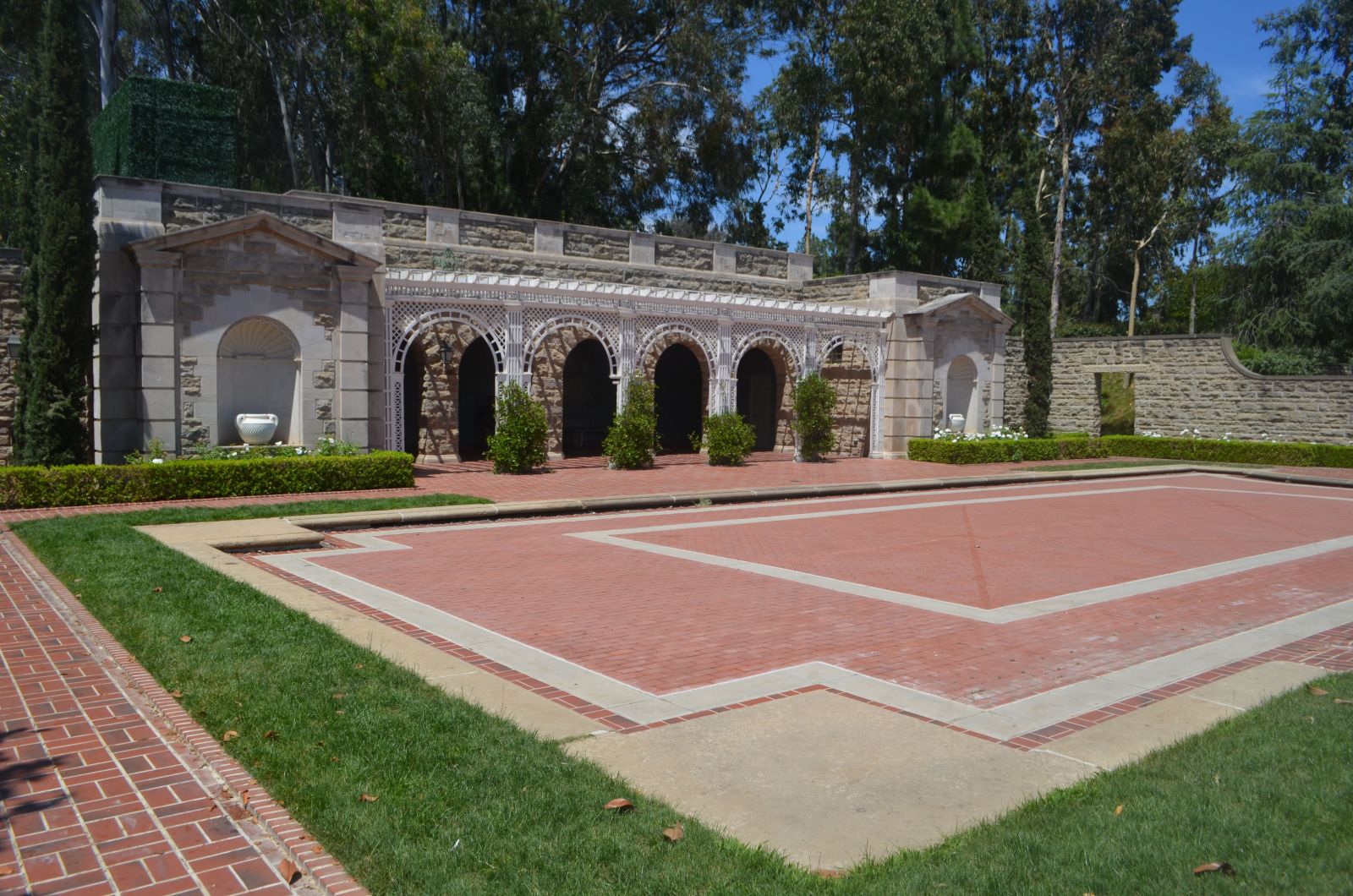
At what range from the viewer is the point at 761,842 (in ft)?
11.9

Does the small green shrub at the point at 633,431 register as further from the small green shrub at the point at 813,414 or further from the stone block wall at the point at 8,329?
the stone block wall at the point at 8,329

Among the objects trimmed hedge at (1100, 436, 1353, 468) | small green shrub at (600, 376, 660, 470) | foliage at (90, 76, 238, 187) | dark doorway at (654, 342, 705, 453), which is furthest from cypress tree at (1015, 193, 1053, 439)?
foliage at (90, 76, 238, 187)

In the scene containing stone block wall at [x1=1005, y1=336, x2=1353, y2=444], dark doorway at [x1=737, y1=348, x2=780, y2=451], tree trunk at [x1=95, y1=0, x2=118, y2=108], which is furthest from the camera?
tree trunk at [x1=95, y1=0, x2=118, y2=108]

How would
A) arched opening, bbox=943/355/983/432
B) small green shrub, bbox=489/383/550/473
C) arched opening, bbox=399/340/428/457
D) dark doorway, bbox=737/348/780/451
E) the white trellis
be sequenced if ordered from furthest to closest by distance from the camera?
arched opening, bbox=943/355/983/432 → dark doorway, bbox=737/348/780/451 → arched opening, bbox=399/340/428/457 → small green shrub, bbox=489/383/550/473 → the white trellis

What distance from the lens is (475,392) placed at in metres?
24.5

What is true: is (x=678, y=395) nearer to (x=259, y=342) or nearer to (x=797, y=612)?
(x=259, y=342)

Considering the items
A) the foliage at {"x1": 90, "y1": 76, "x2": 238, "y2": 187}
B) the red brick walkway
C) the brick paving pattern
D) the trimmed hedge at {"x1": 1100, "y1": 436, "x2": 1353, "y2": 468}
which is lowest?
the brick paving pattern

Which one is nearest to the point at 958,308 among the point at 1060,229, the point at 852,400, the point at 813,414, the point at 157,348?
the point at 852,400

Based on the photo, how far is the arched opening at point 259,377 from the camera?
634 inches

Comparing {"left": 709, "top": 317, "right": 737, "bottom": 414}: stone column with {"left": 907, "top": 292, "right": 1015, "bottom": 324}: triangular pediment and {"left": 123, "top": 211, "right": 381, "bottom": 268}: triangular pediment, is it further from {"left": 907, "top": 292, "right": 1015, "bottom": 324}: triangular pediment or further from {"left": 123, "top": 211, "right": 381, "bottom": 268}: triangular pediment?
{"left": 123, "top": 211, "right": 381, "bottom": 268}: triangular pediment

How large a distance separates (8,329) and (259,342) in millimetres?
3979

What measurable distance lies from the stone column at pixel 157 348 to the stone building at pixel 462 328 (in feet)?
0.09

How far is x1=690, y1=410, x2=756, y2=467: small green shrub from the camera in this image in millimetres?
21156

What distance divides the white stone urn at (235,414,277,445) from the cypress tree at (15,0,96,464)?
223 centimetres
